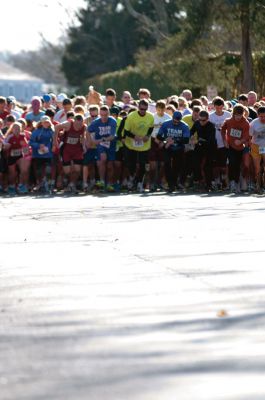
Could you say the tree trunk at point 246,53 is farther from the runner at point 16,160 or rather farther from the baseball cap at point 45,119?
the runner at point 16,160

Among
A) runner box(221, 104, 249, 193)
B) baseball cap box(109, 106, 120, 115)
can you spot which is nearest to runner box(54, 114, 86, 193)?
baseball cap box(109, 106, 120, 115)

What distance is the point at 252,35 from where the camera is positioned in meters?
45.0

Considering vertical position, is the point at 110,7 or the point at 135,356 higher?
the point at 110,7

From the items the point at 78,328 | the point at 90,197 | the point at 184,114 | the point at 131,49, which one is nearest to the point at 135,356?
the point at 78,328

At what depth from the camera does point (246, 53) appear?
44.2m

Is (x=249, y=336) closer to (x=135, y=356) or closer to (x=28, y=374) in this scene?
(x=135, y=356)

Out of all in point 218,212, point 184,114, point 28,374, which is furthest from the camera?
point 184,114

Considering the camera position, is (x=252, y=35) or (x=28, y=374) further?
(x=252, y=35)

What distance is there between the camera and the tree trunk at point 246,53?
4388 cm

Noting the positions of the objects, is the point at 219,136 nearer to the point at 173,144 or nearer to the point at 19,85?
the point at 173,144

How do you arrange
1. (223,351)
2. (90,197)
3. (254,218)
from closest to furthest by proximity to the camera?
(223,351), (254,218), (90,197)

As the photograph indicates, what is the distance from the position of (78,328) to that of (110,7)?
3203 inches

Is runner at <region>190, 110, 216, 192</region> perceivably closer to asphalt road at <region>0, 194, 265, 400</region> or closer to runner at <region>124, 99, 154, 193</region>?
Answer: runner at <region>124, 99, 154, 193</region>

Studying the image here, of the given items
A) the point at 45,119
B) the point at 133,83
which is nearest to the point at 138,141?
the point at 45,119
